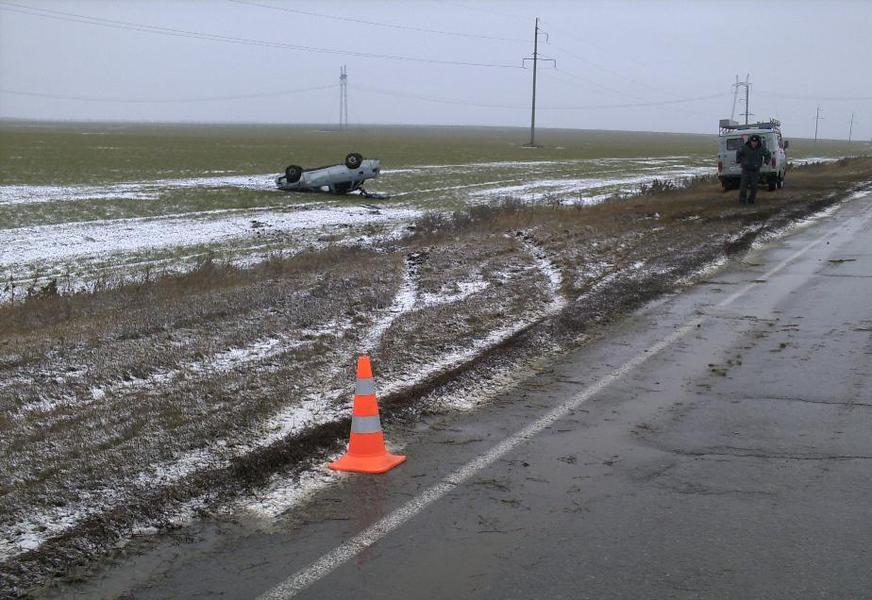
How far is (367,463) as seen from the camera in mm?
5770

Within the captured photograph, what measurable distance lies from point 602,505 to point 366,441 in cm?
166

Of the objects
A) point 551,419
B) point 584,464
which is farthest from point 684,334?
point 584,464

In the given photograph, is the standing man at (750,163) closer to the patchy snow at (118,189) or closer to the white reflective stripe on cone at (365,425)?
the patchy snow at (118,189)

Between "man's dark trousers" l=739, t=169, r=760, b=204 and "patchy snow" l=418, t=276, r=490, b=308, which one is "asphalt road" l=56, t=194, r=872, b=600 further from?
"man's dark trousers" l=739, t=169, r=760, b=204

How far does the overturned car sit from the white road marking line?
86.4 feet

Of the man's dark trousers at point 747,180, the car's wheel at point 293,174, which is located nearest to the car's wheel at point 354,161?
the car's wheel at point 293,174

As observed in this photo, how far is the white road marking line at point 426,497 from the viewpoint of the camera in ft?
14.0

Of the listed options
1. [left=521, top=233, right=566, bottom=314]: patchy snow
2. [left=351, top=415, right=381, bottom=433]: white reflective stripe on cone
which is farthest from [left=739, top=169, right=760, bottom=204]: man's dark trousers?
[left=351, top=415, right=381, bottom=433]: white reflective stripe on cone

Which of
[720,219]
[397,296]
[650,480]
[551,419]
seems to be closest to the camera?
[650,480]

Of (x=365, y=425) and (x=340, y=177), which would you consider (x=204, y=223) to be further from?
(x=365, y=425)

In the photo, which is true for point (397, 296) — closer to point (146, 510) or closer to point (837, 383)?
point (837, 383)

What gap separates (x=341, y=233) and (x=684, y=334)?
49.8ft

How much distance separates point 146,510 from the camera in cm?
509

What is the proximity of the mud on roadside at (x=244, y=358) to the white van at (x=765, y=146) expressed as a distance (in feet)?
44.3
